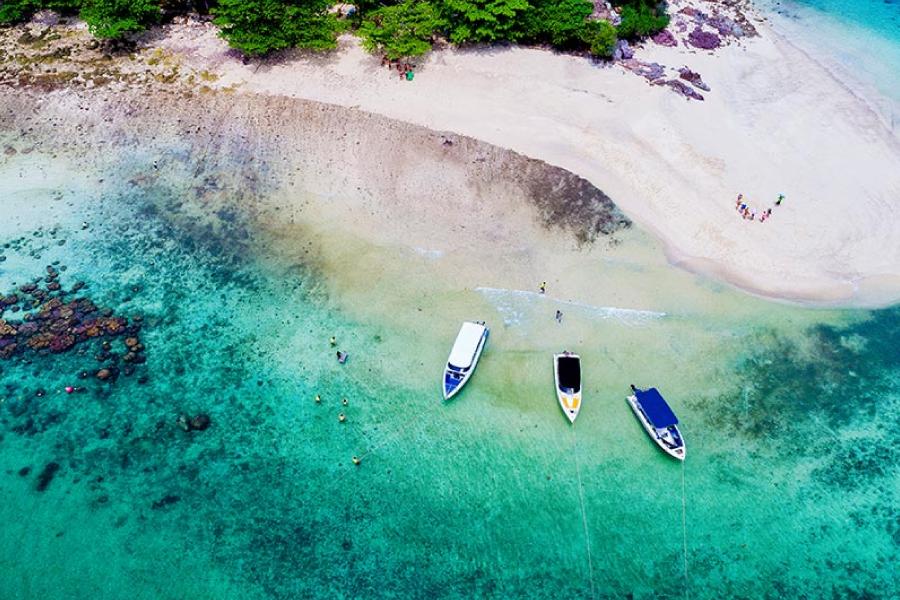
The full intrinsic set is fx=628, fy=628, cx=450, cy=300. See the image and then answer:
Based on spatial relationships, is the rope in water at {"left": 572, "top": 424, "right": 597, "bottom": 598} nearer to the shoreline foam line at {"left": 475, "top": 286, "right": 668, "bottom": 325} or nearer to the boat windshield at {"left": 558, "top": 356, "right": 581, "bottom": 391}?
the boat windshield at {"left": 558, "top": 356, "right": 581, "bottom": 391}

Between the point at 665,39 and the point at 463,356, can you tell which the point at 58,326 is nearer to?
the point at 463,356

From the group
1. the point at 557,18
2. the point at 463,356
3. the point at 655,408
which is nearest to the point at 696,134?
the point at 557,18

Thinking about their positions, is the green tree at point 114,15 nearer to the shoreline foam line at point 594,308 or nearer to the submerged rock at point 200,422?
the submerged rock at point 200,422

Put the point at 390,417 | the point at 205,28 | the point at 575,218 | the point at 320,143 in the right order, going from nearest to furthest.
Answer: the point at 390,417
the point at 575,218
the point at 320,143
the point at 205,28

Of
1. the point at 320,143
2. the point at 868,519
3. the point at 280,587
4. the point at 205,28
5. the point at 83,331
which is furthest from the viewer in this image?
the point at 205,28

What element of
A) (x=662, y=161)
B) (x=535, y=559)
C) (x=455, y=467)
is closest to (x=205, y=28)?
(x=662, y=161)

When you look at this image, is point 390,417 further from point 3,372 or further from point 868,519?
point 868,519
